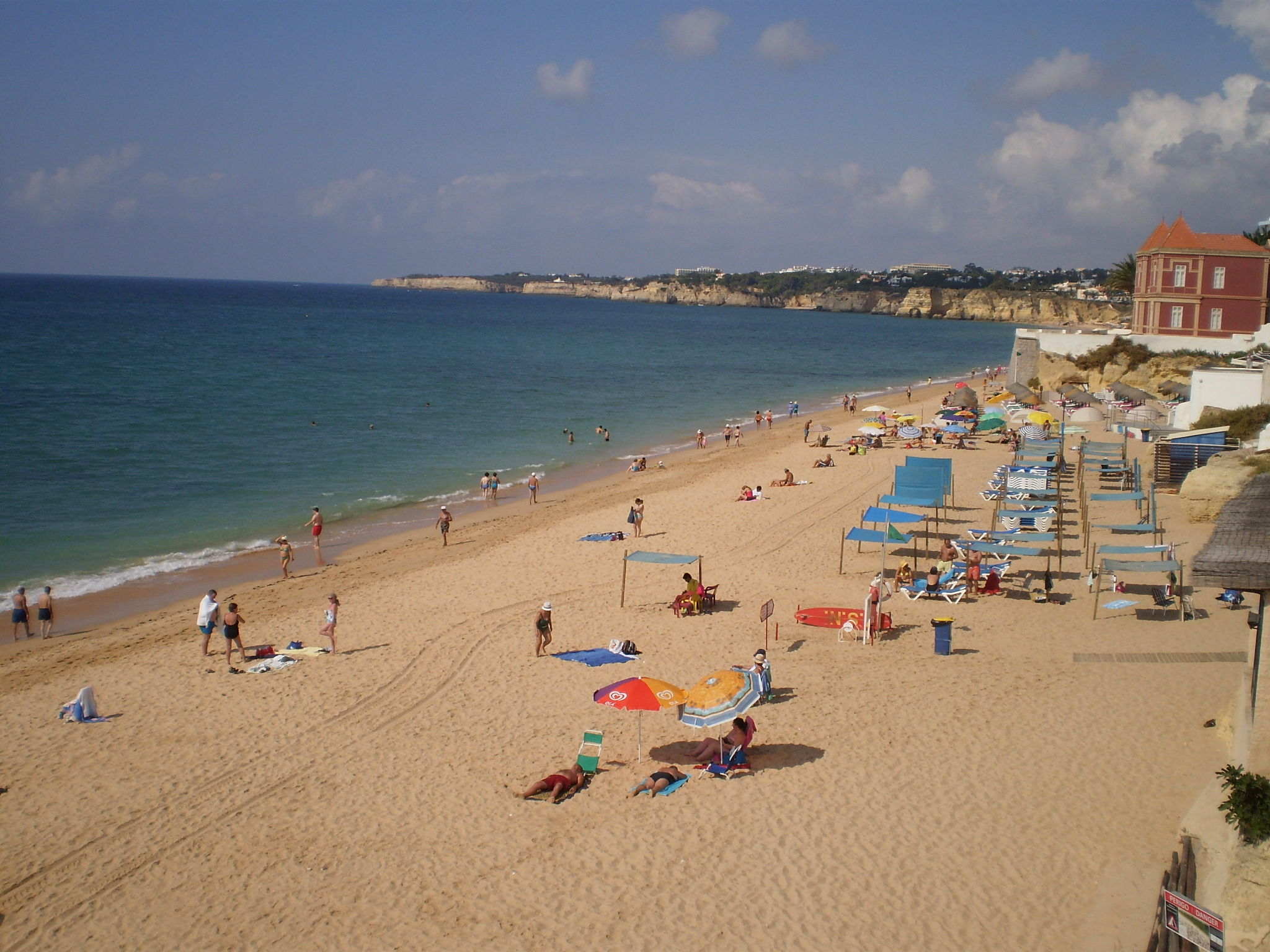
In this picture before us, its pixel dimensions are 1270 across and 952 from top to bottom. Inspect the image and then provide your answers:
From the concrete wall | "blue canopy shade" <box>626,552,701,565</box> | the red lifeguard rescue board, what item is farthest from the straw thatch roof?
the concrete wall

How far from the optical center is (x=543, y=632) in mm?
12719

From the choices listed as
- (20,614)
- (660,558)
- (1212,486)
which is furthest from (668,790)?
(1212,486)

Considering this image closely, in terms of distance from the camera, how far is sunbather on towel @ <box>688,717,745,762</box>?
31.0 ft

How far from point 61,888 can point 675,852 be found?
528cm

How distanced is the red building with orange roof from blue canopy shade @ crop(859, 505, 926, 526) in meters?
29.8

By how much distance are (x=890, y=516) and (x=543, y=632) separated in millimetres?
7125

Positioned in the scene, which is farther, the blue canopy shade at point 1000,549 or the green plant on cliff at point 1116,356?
the green plant on cliff at point 1116,356

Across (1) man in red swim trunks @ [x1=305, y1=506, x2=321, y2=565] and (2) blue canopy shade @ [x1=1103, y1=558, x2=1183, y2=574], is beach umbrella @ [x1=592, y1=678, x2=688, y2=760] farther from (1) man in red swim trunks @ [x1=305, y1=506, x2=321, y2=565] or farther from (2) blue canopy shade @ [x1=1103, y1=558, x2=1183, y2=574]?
(1) man in red swim trunks @ [x1=305, y1=506, x2=321, y2=565]

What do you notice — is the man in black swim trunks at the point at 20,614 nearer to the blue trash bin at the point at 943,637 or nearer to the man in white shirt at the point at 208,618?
the man in white shirt at the point at 208,618

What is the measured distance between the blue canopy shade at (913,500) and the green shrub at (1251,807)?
11.4 meters

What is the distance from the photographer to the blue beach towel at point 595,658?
489 inches

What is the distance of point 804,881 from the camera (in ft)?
25.1

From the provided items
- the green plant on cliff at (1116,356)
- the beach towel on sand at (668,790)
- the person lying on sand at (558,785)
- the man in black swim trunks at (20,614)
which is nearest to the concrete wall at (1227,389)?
the green plant on cliff at (1116,356)

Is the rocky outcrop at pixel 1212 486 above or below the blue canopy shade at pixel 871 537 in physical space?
above
